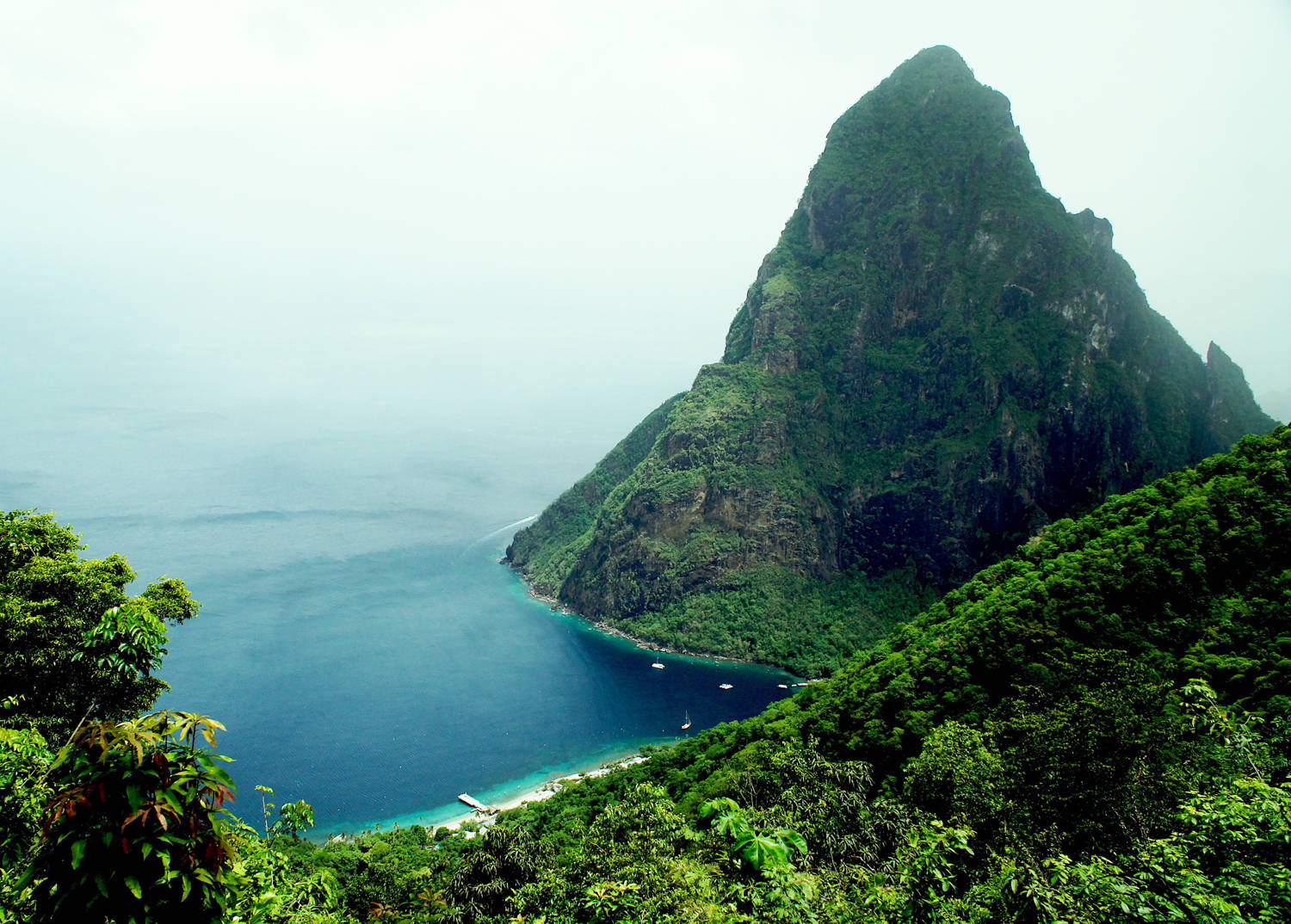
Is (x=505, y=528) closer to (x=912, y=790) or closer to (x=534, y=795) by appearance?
(x=534, y=795)

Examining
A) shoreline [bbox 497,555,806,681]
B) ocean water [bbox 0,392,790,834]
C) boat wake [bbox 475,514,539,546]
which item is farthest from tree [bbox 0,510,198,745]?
boat wake [bbox 475,514,539,546]

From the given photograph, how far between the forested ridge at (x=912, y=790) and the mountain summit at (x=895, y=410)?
171ft

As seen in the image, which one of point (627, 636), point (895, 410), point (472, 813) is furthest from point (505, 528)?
point (472, 813)

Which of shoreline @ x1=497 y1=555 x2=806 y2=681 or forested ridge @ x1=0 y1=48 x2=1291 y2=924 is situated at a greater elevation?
forested ridge @ x1=0 y1=48 x2=1291 y2=924

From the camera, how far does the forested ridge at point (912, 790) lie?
22.6 ft

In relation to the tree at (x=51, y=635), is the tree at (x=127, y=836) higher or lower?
higher

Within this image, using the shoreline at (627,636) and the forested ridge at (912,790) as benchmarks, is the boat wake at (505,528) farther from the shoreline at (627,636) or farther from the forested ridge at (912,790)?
the forested ridge at (912,790)

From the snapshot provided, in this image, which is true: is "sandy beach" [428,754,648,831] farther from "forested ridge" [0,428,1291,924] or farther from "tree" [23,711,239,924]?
"tree" [23,711,239,924]

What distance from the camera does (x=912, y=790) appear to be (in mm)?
23562

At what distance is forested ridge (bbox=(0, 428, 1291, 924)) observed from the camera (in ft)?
22.6

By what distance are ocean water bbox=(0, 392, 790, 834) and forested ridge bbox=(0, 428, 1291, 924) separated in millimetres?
17291

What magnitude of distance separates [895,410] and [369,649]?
265 feet

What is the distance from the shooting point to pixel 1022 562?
46.8 m

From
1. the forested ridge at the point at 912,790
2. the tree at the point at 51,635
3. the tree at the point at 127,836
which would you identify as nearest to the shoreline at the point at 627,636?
the forested ridge at the point at 912,790
